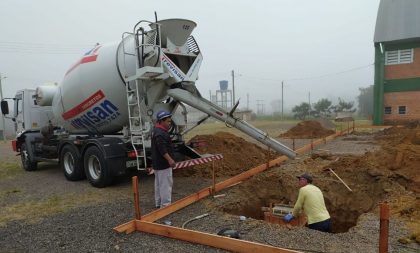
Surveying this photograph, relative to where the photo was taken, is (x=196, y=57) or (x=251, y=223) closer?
(x=251, y=223)

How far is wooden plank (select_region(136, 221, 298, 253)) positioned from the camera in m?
4.26

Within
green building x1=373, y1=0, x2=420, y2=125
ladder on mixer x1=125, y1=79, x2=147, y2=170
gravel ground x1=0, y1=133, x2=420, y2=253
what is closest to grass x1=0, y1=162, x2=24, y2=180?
gravel ground x1=0, y1=133, x2=420, y2=253

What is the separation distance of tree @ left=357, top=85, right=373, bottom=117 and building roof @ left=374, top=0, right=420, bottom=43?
46.8 meters

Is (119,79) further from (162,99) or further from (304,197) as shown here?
(304,197)

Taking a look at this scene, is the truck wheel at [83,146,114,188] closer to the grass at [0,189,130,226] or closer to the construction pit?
the grass at [0,189,130,226]

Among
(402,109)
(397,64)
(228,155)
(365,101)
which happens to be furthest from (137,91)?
(365,101)

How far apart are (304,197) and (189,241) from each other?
6.59ft

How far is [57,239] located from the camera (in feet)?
17.7

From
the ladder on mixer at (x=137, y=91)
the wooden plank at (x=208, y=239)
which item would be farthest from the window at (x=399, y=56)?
the wooden plank at (x=208, y=239)

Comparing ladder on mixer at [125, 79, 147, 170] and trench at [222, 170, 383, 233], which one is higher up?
ladder on mixer at [125, 79, 147, 170]

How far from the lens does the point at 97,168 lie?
896 cm

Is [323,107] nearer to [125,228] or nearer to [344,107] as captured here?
[344,107]

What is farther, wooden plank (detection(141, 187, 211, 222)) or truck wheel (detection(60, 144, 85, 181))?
truck wheel (detection(60, 144, 85, 181))

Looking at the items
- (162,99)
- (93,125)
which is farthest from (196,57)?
(93,125)
